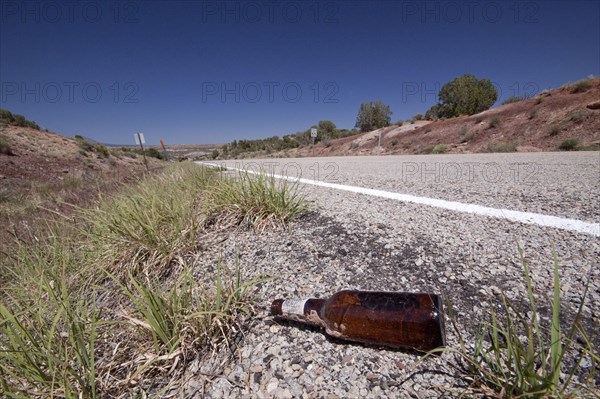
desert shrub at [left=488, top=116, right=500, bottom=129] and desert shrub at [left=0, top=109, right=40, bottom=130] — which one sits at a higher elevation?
desert shrub at [left=0, top=109, right=40, bottom=130]

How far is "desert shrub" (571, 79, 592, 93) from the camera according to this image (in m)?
18.0

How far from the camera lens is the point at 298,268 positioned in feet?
4.27

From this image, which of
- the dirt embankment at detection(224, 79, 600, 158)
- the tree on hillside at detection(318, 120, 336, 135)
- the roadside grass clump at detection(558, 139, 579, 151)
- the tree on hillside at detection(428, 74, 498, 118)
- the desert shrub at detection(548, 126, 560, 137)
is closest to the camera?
the roadside grass clump at detection(558, 139, 579, 151)

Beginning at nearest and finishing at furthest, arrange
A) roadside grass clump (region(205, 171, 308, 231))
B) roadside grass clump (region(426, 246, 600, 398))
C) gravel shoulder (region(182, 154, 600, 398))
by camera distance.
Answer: roadside grass clump (region(426, 246, 600, 398)) → gravel shoulder (region(182, 154, 600, 398)) → roadside grass clump (region(205, 171, 308, 231))

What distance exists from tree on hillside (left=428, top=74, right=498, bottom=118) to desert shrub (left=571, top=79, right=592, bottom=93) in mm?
18481

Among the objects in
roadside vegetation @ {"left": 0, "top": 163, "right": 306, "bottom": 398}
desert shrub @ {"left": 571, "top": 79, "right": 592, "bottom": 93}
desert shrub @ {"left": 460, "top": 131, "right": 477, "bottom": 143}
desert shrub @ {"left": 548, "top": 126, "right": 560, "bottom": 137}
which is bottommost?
roadside vegetation @ {"left": 0, "top": 163, "right": 306, "bottom": 398}

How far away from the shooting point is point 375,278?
115 centimetres

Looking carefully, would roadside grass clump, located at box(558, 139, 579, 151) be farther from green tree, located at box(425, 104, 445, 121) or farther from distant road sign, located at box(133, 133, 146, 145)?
green tree, located at box(425, 104, 445, 121)

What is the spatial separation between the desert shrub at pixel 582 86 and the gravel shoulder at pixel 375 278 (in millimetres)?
26106

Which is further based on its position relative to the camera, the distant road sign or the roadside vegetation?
the distant road sign

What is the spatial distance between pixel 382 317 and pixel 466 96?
4635 centimetres

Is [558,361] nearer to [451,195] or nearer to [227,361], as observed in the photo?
[227,361]

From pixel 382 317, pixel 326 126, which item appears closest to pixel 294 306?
pixel 382 317

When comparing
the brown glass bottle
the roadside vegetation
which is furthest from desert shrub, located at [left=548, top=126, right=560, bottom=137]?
the brown glass bottle
